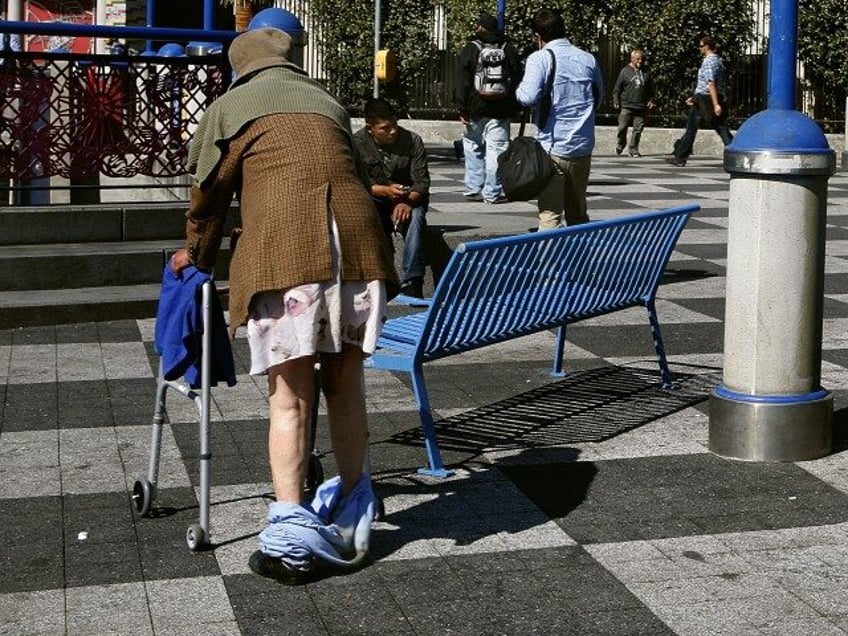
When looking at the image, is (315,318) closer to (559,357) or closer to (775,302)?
(775,302)

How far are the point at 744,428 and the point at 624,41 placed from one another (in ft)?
76.5

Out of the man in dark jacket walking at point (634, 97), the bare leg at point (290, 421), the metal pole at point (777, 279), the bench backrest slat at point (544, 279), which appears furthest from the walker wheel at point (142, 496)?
the man in dark jacket walking at point (634, 97)

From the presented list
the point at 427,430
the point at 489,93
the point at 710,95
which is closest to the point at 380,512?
the point at 427,430

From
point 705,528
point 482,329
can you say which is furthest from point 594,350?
point 705,528

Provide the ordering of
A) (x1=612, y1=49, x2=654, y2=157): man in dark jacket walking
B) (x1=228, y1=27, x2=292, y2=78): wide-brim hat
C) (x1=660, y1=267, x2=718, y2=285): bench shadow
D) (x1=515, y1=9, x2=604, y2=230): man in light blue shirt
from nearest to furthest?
1. (x1=228, y1=27, x2=292, y2=78): wide-brim hat
2. (x1=515, y1=9, x2=604, y2=230): man in light blue shirt
3. (x1=660, y1=267, x2=718, y2=285): bench shadow
4. (x1=612, y1=49, x2=654, y2=157): man in dark jacket walking

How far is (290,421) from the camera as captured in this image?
5285 mm

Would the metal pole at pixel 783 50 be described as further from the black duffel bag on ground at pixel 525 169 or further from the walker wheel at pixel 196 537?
Answer: the black duffel bag on ground at pixel 525 169

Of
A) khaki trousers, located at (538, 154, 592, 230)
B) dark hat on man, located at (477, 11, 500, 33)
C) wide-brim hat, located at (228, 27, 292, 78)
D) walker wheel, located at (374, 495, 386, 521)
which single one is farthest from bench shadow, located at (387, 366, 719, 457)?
dark hat on man, located at (477, 11, 500, 33)

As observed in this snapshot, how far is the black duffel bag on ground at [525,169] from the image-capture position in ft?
35.7

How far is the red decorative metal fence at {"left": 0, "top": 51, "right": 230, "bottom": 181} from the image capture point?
10.8 m

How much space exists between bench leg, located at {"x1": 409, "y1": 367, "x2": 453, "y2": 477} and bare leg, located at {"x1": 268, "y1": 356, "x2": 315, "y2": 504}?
1111 millimetres

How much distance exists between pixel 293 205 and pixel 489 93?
1129 cm

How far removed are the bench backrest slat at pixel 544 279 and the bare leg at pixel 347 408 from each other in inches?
42.2

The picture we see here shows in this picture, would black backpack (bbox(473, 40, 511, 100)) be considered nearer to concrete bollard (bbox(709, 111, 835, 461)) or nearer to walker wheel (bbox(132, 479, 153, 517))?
concrete bollard (bbox(709, 111, 835, 461))
